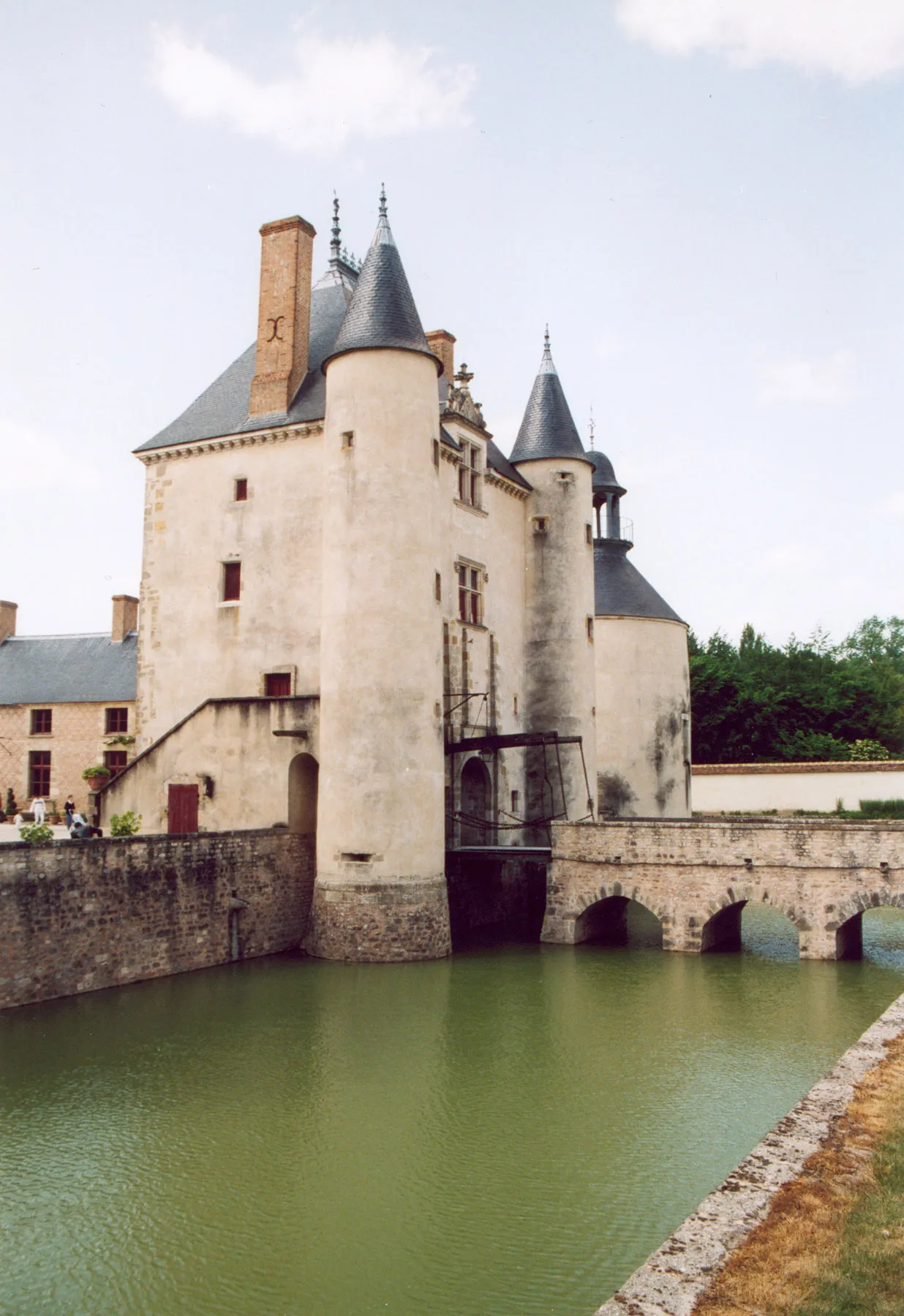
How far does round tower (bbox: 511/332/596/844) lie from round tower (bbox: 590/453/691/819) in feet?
17.8

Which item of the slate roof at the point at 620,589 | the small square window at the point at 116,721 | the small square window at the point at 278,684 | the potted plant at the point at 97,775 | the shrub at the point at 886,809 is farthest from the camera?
the slate roof at the point at 620,589

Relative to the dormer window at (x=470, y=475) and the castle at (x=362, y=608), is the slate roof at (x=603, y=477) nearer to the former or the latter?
the castle at (x=362, y=608)

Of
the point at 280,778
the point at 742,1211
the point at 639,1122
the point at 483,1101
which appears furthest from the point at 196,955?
the point at 742,1211

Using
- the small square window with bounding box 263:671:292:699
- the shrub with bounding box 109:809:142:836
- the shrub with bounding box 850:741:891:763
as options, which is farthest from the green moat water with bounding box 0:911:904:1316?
the shrub with bounding box 850:741:891:763

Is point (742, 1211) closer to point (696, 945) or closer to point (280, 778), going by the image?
point (696, 945)

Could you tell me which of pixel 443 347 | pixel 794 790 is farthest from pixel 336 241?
pixel 794 790

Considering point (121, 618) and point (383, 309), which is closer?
point (383, 309)

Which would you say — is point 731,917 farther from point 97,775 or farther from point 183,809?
point 97,775

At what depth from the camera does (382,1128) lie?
10.3 metres

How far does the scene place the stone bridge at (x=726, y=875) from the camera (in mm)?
17891

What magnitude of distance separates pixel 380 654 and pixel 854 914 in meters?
9.06

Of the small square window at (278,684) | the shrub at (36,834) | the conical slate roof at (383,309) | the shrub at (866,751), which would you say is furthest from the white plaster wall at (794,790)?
the shrub at (36,834)

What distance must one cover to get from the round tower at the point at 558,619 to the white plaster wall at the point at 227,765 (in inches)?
283

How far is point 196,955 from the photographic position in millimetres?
17688
